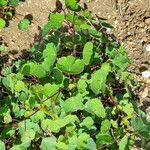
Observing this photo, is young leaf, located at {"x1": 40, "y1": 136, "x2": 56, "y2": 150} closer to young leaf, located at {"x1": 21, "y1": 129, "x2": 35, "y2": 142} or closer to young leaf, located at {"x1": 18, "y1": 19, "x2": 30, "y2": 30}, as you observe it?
young leaf, located at {"x1": 21, "y1": 129, "x2": 35, "y2": 142}

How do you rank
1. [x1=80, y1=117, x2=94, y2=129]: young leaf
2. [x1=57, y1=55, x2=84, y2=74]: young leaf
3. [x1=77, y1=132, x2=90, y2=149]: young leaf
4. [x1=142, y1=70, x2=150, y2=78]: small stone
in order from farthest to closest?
[x1=142, y1=70, x2=150, y2=78]: small stone → [x1=80, y1=117, x2=94, y2=129]: young leaf → [x1=77, y1=132, x2=90, y2=149]: young leaf → [x1=57, y1=55, x2=84, y2=74]: young leaf

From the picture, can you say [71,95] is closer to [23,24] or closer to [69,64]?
[69,64]

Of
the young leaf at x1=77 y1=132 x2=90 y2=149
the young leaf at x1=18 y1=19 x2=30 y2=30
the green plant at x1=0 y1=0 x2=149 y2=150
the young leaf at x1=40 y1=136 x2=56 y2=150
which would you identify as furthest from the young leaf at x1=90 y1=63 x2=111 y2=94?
the young leaf at x1=18 y1=19 x2=30 y2=30

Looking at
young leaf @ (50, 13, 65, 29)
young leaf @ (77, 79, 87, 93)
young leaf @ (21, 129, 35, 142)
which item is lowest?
young leaf @ (21, 129, 35, 142)

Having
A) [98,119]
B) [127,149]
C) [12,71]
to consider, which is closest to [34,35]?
[12,71]

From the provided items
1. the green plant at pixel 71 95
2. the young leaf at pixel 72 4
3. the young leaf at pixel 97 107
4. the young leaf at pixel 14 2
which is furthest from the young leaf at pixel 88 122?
the young leaf at pixel 14 2

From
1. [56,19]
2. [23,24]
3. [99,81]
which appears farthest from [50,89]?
[23,24]

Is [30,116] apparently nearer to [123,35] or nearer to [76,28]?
[76,28]
